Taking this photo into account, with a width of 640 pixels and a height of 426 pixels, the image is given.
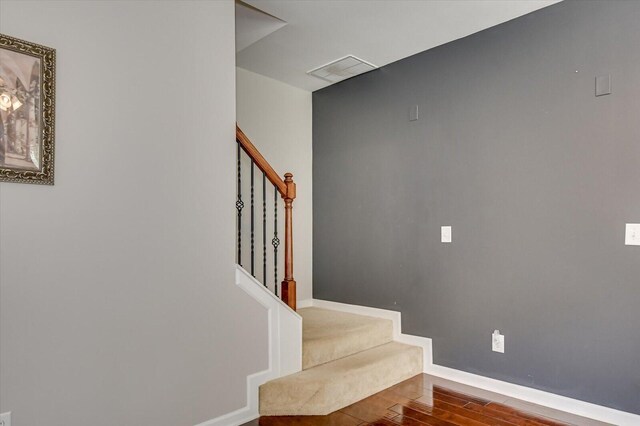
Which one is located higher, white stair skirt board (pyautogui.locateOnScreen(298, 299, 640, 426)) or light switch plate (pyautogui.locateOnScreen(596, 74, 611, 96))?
light switch plate (pyautogui.locateOnScreen(596, 74, 611, 96))

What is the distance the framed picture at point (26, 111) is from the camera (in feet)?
5.76

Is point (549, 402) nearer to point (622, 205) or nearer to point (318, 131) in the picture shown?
point (622, 205)

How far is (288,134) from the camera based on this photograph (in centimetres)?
427

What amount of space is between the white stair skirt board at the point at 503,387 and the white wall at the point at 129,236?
140 centimetres

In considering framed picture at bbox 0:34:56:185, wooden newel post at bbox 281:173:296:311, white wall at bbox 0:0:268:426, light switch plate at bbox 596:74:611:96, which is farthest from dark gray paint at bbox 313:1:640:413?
framed picture at bbox 0:34:56:185

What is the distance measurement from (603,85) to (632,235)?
909 millimetres

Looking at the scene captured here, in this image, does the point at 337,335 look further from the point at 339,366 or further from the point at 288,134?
the point at 288,134

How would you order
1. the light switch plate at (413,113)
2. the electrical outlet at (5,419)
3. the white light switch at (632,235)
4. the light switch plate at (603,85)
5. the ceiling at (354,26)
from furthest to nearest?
1. the light switch plate at (413,113)
2. the ceiling at (354,26)
3. the light switch plate at (603,85)
4. the white light switch at (632,235)
5. the electrical outlet at (5,419)

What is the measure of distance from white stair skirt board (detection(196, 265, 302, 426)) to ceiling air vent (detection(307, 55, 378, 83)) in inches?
80.5

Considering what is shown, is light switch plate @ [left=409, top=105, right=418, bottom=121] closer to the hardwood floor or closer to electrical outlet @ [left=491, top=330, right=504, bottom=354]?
electrical outlet @ [left=491, top=330, right=504, bottom=354]

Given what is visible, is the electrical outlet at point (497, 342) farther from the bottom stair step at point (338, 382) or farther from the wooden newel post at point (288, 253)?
the wooden newel post at point (288, 253)

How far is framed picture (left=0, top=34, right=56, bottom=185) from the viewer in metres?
1.76

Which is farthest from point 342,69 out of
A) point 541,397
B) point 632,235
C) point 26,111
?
point 541,397

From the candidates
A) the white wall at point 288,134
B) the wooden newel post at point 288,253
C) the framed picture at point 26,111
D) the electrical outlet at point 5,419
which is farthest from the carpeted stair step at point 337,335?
the framed picture at point 26,111
